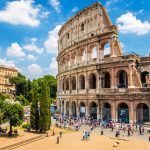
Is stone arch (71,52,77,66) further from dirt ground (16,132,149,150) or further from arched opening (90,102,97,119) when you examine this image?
dirt ground (16,132,149,150)

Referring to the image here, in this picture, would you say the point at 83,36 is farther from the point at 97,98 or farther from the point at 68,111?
the point at 68,111

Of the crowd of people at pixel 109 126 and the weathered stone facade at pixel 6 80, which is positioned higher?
the weathered stone facade at pixel 6 80

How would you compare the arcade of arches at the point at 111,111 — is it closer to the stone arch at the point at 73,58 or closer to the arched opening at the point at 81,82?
the arched opening at the point at 81,82

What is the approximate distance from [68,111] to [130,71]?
18647 mm

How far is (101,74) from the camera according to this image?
1577 inches

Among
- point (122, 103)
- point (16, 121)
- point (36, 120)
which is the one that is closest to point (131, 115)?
point (122, 103)

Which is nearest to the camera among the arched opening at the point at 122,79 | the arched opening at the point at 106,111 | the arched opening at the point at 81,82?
the arched opening at the point at 122,79

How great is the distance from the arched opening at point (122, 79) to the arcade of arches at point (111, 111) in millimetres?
2959

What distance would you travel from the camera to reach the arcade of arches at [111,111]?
1403 inches

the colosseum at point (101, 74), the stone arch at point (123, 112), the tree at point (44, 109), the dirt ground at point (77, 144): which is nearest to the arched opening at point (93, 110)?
the colosseum at point (101, 74)

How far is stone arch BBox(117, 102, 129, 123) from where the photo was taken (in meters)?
36.3

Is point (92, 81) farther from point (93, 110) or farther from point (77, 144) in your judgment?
point (77, 144)

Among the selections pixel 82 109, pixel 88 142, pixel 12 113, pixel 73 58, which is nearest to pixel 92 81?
pixel 82 109

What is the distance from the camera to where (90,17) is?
43688 mm
